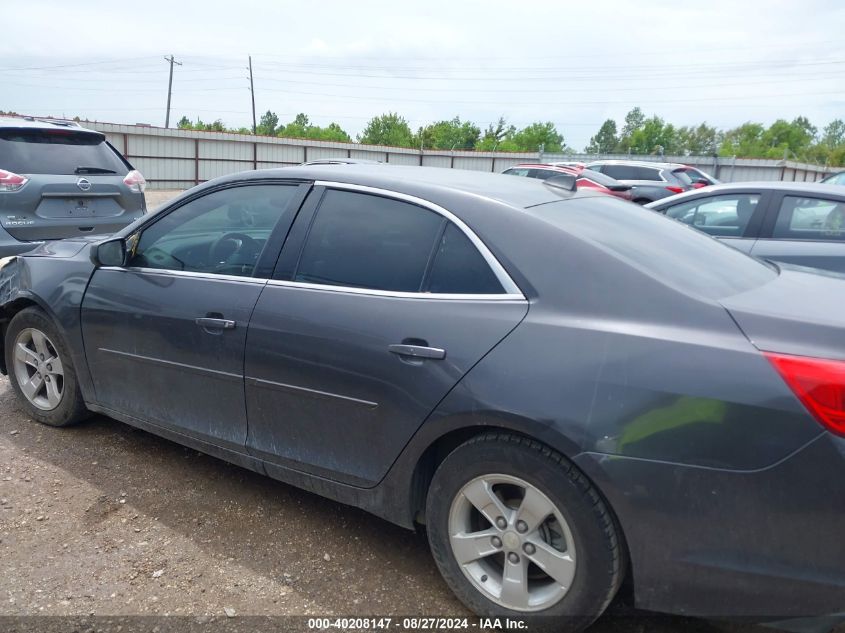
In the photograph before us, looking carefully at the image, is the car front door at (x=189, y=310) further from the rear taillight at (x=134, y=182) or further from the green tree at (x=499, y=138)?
the green tree at (x=499, y=138)

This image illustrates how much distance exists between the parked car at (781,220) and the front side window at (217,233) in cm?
417

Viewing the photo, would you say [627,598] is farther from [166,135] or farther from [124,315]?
[166,135]

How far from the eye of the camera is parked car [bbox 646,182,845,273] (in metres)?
5.47

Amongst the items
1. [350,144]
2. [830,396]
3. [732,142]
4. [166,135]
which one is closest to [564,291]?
[830,396]

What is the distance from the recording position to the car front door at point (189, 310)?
10.1 ft

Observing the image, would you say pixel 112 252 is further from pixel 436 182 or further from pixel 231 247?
pixel 436 182

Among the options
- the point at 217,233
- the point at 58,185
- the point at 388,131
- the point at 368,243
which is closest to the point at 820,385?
the point at 368,243

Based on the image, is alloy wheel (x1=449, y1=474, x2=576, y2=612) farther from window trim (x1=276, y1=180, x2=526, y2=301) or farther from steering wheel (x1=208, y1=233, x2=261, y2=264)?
steering wheel (x1=208, y1=233, x2=261, y2=264)

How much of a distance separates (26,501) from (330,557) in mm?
1556

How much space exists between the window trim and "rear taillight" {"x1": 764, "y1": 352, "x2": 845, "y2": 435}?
2.78 feet

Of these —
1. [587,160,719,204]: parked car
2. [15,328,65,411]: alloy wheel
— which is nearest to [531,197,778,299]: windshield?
[15,328,65,411]: alloy wheel

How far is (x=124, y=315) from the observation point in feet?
11.3

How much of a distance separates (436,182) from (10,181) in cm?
498

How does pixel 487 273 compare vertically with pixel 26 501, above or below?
above
